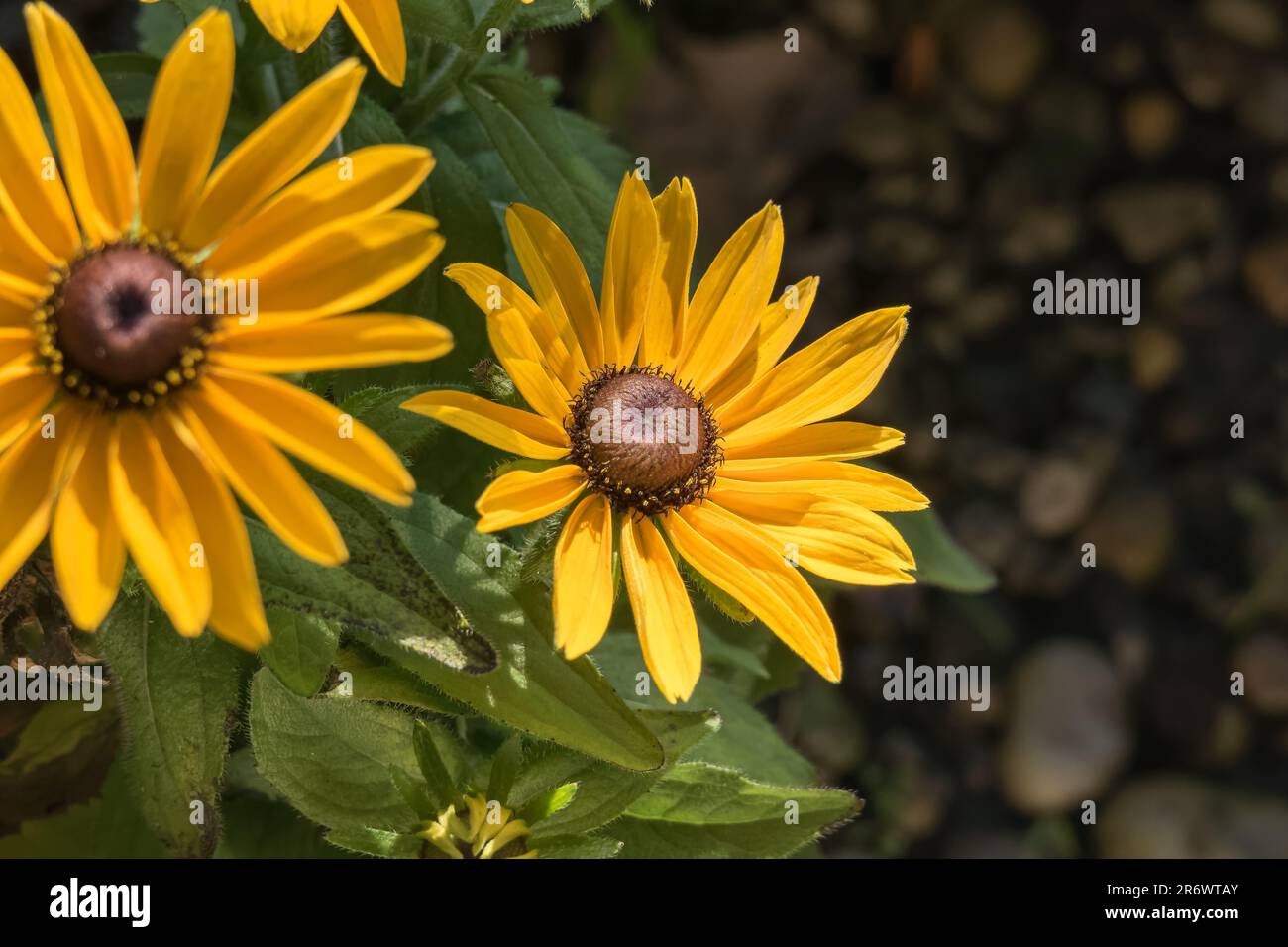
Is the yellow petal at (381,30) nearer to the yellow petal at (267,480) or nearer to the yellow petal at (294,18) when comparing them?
the yellow petal at (294,18)

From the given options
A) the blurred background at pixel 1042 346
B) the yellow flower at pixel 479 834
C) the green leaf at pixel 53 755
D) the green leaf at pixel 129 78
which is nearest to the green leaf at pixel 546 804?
the yellow flower at pixel 479 834

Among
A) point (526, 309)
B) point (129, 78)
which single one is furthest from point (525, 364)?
point (129, 78)

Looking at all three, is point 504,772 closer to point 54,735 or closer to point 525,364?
point 525,364

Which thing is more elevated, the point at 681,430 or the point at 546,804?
the point at 681,430

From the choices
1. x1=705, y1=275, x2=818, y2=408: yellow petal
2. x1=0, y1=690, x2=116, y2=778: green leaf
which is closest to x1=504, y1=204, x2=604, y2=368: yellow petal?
x1=705, y1=275, x2=818, y2=408: yellow petal

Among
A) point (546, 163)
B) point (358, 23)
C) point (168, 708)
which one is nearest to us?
point (358, 23)
